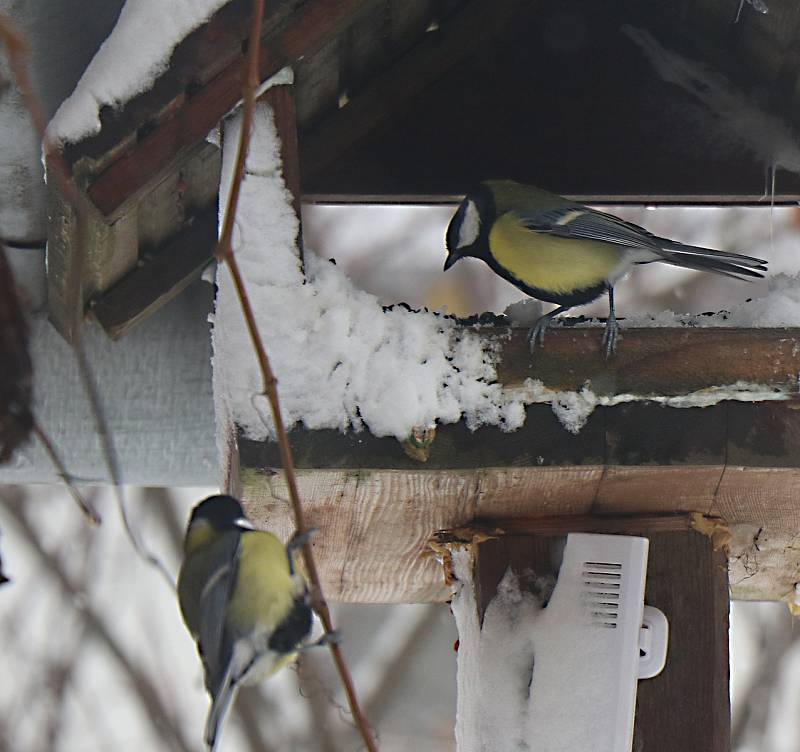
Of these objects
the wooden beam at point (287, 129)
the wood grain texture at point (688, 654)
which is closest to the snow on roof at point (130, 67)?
the wooden beam at point (287, 129)

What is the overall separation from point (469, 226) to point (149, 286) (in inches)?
19.8

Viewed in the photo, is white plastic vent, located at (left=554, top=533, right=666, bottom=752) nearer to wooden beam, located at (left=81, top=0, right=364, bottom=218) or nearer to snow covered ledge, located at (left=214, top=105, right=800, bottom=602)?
snow covered ledge, located at (left=214, top=105, right=800, bottom=602)

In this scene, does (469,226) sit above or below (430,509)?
above

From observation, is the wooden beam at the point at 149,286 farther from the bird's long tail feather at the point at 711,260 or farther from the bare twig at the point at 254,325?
the bare twig at the point at 254,325

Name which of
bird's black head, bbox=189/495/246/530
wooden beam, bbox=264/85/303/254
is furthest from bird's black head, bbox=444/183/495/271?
bird's black head, bbox=189/495/246/530

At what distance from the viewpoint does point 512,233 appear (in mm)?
1521

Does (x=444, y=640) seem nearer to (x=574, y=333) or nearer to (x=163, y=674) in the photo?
(x=163, y=674)

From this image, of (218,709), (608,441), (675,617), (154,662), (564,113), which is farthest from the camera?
(154,662)

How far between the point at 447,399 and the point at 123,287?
66 centimetres

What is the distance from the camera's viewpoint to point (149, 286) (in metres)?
1.58

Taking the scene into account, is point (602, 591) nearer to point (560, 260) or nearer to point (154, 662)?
point (560, 260)

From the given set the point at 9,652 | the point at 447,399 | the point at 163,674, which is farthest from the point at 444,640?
the point at 447,399

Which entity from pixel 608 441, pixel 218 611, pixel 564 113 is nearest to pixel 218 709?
pixel 218 611

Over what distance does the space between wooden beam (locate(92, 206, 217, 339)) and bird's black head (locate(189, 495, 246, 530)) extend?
0.44 metres
